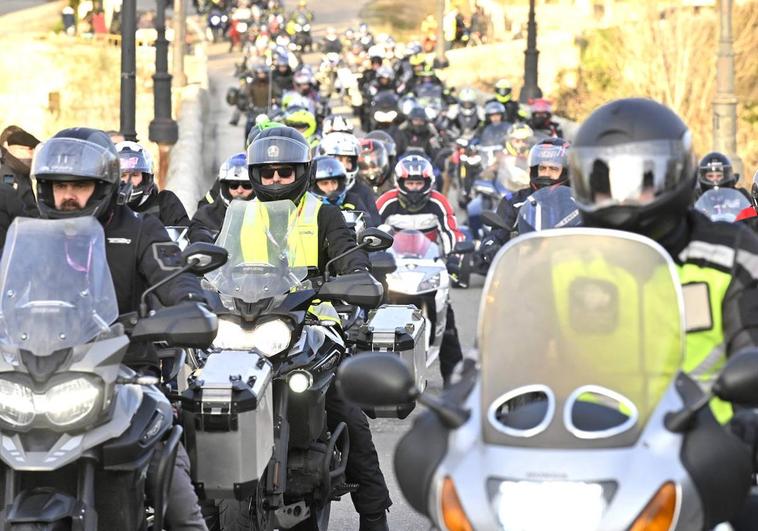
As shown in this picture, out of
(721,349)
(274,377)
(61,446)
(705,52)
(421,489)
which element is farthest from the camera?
(705,52)

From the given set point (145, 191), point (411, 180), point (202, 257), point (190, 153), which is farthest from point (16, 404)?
point (190, 153)

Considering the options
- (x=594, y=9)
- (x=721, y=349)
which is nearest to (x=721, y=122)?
(x=721, y=349)

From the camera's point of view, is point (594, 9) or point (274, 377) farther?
point (594, 9)

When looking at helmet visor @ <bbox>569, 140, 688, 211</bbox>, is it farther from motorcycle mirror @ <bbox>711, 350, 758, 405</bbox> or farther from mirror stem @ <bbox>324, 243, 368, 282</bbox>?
mirror stem @ <bbox>324, 243, 368, 282</bbox>

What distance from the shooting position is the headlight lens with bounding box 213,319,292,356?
24.4ft

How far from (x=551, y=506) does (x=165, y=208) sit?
777 centimetres

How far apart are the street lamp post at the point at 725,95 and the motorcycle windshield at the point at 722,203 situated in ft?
31.4

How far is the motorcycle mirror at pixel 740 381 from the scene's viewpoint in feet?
13.7

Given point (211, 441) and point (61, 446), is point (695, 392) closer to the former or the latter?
point (61, 446)

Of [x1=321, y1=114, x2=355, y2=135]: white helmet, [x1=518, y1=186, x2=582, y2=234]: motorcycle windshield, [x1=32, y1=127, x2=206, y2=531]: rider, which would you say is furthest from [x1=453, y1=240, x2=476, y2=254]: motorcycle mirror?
[x1=32, y1=127, x2=206, y2=531]: rider

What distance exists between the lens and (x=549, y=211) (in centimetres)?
940

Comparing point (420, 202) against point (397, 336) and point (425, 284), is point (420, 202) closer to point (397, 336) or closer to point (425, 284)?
point (425, 284)

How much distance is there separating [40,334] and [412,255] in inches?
355

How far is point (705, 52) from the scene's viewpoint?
4197cm
